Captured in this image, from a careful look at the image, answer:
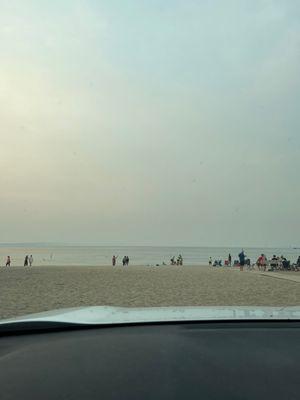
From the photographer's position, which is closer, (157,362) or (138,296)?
(157,362)

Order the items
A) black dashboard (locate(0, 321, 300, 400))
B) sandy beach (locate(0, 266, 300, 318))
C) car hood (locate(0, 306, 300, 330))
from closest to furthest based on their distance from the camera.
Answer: black dashboard (locate(0, 321, 300, 400)) < car hood (locate(0, 306, 300, 330)) < sandy beach (locate(0, 266, 300, 318))

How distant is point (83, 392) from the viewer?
210 centimetres

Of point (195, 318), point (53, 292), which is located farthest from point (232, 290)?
point (195, 318)

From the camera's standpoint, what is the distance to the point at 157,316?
9.81 ft

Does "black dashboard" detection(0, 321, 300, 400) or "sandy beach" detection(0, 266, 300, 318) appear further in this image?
"sandy beach" detection(0, 266, 300, 318)

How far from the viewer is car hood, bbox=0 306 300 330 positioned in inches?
113

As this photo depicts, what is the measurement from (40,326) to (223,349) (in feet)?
3.22

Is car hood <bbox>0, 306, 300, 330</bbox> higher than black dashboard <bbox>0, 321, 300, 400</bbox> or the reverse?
higher

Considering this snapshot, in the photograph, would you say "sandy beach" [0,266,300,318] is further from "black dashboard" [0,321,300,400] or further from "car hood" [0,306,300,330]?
→ "black dashboard" [0,321,300,400]

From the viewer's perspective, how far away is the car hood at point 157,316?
2.87m

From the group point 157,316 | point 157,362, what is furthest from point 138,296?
point 157,362

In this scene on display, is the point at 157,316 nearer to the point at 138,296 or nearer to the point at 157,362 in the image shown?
the point at 157,362

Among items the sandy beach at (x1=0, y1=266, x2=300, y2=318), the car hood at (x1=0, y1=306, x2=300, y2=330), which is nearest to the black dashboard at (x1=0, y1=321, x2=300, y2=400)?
the car hood at (x1=0, y1=306, x2=300, y2=330)

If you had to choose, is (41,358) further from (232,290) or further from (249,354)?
Result: (232,290)
